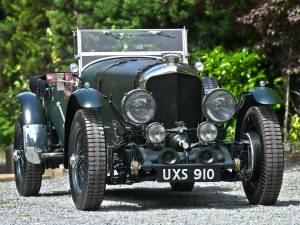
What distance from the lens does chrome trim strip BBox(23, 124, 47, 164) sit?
10617 millimetres

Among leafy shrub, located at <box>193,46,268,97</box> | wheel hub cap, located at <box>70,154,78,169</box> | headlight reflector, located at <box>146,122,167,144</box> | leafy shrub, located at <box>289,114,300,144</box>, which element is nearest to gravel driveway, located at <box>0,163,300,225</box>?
wheel hub cap, located at <box>70,154,78,169</box>

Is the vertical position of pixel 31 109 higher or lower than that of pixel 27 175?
higher

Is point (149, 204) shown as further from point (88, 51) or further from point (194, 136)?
point (88, 51)

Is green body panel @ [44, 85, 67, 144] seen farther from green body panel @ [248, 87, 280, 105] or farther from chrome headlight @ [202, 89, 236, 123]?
green body panel @ [248, 87, 280, 105]

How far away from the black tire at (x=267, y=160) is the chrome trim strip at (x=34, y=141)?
2.32 m

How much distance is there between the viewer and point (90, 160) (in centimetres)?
891

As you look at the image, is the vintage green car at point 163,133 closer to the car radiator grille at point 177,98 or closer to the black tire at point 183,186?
the car radiator grille at point 177,98

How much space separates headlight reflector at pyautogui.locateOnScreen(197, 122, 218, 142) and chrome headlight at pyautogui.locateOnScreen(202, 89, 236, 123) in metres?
0.08

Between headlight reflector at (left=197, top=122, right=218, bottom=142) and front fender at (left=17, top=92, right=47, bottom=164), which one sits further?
front fender at (left=17, top=92, right=47, bottom=164)

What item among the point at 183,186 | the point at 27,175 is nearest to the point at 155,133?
the point at 27,175

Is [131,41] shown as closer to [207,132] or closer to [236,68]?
[207,132]

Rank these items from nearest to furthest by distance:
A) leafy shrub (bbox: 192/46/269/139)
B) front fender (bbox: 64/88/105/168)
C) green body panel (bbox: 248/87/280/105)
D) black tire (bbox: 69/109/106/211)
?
black tire (bbox: 69/109/106/211) → front fender (bbox: 64/88/105/168) → green body panel (bbox: 248/87/280/105) → leafy shrub (bbox: 192/46/269/139)

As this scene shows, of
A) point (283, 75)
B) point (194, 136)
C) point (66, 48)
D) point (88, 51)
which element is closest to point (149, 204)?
point (194, 136)

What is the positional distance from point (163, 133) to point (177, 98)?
55cm
